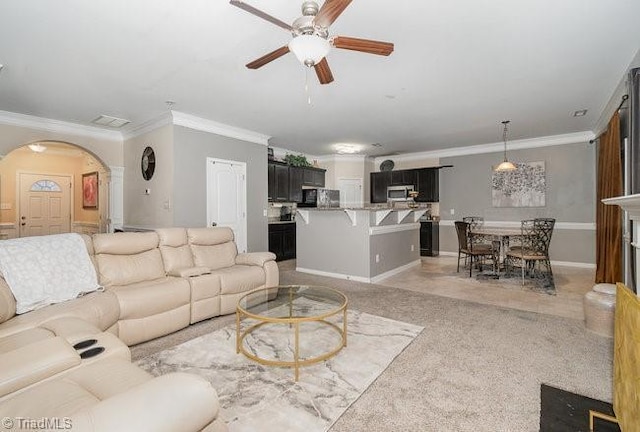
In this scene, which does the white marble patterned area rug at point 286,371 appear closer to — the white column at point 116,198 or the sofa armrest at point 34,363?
the sofa armrest at point 34,363

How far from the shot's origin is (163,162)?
4.96 meters

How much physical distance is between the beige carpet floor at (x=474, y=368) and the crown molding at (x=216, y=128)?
3.22m

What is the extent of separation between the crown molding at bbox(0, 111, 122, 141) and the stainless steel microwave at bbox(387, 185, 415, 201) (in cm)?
622

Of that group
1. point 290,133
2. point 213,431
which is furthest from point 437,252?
point 213,431

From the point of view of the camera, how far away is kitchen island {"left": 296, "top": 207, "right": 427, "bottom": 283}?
4898 millimetres

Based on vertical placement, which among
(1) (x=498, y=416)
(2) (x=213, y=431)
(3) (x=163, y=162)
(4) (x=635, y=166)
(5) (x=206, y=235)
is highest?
(3) (x=163, y=162)

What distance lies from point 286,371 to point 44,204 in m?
8.18

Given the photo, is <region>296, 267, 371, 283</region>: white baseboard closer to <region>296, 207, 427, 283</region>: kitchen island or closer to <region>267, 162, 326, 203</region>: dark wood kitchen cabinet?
<region>296, 207, 427, 283</region>: kitchen island

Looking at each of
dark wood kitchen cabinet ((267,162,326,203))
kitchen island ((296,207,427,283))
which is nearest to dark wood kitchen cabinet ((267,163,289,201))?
dark wood kitchen cabinet ((267,162,326,203))

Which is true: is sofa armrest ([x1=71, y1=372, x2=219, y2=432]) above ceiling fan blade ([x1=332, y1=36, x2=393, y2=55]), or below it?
below

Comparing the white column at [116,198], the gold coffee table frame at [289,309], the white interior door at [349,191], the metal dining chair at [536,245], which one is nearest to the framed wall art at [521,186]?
the metal dining chair at [536,245]

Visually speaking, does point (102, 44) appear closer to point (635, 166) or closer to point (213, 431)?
point (213, 431)

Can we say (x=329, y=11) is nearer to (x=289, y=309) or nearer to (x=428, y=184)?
(x=289, y=309)

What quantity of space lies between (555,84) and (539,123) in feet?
6.31
